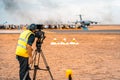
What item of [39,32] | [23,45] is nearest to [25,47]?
[23,45]

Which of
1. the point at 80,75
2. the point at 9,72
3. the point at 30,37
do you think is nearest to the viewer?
the point at 30,37

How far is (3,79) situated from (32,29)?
17.3ft

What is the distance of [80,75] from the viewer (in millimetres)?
17609

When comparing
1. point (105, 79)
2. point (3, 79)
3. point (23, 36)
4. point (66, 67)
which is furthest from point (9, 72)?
point (23, 36)

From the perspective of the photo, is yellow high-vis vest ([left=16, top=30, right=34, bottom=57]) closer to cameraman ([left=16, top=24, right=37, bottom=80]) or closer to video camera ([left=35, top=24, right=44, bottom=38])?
cameraman ([left=16, top=24, right=37, bottom=80])

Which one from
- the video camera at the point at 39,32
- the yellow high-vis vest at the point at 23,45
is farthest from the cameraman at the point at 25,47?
the video camera at the point at 39,32

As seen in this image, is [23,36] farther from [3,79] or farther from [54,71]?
[54,71]

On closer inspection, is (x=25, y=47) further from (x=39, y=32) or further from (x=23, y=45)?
(x=39, y=32)

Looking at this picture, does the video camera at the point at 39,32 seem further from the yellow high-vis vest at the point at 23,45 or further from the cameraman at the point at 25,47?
the yellow high-vis vest at the point at 23,45

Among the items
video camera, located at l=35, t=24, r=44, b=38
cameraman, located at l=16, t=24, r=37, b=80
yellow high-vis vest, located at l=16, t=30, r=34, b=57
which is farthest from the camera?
yellow high-vis vest, located at l=16, t=30, r=34, b=57

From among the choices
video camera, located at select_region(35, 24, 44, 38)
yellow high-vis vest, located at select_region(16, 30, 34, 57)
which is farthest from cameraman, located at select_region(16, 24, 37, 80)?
video camera, located at select_region(35, 24, 44, 38)

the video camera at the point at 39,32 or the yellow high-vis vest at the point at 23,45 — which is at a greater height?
the video camera at the point at 39,32

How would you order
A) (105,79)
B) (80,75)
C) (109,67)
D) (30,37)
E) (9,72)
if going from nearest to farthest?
(30,37), (105,79), (80,75), (9,72), (109,67)

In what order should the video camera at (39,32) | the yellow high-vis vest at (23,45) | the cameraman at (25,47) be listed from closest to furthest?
1. the video camera at (39,32)
2. the cameraman at (25,47)
3. the yellow high-vis vest at (23,45)
